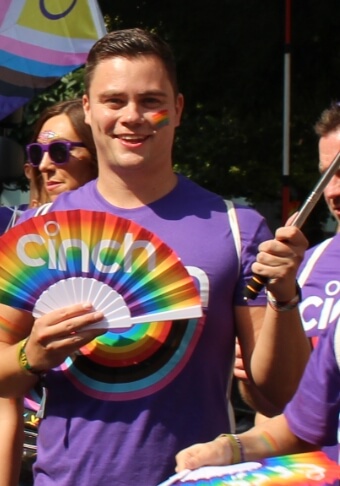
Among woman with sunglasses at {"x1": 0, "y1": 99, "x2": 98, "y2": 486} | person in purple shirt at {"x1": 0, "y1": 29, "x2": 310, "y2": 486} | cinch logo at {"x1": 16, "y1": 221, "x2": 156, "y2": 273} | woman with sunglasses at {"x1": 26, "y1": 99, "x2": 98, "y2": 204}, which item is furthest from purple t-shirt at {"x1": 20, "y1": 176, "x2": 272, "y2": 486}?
woman with sunglasses at {"x1": 26, "y1": 99, "x2": 98, "y2": 204}

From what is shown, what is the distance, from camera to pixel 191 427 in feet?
8.74

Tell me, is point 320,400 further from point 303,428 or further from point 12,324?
point 12,324

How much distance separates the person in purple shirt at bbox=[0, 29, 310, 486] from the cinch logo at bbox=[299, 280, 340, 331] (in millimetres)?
387

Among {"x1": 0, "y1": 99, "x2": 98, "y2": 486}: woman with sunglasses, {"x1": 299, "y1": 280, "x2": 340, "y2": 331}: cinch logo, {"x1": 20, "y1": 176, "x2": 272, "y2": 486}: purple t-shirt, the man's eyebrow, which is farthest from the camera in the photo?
{"x1": 0, "y1": 99, "x2": 98, "y2": 486}: woman with sunglasses

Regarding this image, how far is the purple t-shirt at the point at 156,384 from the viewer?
263 cm

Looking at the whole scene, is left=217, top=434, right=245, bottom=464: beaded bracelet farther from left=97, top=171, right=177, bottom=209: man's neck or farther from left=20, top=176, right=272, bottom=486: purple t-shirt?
left=97, top=171, right=177, bottom=209: man's neck

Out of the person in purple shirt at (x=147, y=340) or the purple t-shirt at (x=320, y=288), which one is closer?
the person in purple shirt at (x=147, y=340)

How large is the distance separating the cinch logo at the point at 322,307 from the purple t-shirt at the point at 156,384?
0.39m

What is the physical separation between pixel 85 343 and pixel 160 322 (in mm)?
205

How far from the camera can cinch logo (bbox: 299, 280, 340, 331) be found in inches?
119

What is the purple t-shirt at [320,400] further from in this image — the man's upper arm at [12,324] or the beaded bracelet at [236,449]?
the man's upper arm at [12,324]

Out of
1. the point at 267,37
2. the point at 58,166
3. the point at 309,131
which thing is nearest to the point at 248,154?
the point at 309,131

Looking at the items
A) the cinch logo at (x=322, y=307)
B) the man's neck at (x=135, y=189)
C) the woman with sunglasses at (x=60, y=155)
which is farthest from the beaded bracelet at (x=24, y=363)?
the woman with sunglasses at (x=60, y=155)

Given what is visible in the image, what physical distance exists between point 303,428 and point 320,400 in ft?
0.28
